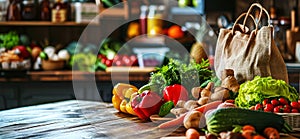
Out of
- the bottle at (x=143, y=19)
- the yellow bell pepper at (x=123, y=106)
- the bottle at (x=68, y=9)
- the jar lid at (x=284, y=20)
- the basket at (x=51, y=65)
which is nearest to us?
the yellow bell pepper at (x=123, y=106)

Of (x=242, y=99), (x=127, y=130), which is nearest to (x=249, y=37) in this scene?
(x=242, y=99)

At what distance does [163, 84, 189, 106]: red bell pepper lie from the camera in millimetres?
2514

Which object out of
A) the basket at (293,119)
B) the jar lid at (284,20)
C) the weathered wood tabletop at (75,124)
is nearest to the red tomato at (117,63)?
the jar lid at (284,20)

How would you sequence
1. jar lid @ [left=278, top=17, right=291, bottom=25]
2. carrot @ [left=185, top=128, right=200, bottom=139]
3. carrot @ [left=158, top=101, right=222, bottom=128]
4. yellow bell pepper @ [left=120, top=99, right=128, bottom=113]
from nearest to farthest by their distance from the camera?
carrot @ [left=185, top=128, right=200, bottom=139]
carrot @ [left=158, top=101, right=222, bottom=128]
yellow bell pepper @ [left=120, top=99, right=128, bottom=113]
jar lid @ [left=278, top=17, right=291, bottom=25]

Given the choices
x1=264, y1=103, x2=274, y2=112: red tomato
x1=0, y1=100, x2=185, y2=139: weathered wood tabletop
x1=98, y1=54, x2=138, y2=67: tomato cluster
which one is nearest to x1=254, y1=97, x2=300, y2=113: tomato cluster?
x1=264, y1=103, x2=274, y2=112: red tomato

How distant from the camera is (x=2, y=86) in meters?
5.15

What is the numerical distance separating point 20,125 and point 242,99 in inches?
41.3

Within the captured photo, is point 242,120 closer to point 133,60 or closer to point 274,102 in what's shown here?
point 274,102

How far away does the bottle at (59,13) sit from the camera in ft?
18.0

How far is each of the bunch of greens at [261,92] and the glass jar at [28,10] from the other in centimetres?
363

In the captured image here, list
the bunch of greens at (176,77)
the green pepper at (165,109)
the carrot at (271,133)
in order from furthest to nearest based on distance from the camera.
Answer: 1. the bunch of greens at (176,77)
2. the green pepper at (165,109)
3. the carrot at (271,133)

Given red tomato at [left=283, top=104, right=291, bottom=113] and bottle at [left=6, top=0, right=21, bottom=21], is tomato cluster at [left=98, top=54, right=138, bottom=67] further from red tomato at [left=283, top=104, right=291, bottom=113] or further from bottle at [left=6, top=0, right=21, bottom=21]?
red tomato at [left=283, top=104, right=291, bottom=113]

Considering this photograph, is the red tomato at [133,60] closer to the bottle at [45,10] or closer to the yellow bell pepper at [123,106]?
the bottle at [45,10]

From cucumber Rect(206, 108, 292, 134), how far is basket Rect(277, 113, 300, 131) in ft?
0.35
